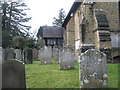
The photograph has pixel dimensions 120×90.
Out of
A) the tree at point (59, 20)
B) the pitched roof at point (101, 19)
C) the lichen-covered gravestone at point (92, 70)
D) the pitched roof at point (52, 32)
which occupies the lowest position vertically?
the lichen-covered gravestone at point (92, 70)

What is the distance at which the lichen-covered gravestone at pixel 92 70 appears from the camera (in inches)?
269

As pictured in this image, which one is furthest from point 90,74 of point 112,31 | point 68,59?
point 112,31

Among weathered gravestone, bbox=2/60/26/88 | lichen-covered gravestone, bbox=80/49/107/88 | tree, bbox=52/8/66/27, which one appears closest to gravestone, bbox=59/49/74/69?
lichen-covered gravestone, bbox=80/49/107/88

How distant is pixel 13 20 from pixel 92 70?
40529mm

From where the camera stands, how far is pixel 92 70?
6852 millimetres

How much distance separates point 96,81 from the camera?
693 cm

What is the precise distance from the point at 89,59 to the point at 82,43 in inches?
401

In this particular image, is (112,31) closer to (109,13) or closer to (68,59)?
(109,13)

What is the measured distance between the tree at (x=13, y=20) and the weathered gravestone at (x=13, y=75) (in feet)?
112

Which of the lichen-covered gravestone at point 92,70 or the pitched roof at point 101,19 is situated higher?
the pitched roof at point 101,19

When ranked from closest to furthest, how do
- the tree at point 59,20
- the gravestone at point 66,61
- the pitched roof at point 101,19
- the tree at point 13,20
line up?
1. the gravestone at point 66,61
2. the pitched roof at point 101,19
3. the tree at point 13,20
4. the tree at point 59,20

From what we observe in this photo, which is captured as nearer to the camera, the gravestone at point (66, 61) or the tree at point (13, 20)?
the gravestone at point (66, 61)

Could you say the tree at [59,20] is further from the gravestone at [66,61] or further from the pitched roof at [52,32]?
the gravestone at [66,61]

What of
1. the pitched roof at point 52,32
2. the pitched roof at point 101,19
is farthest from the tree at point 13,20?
the pitched roof at point 101,19
